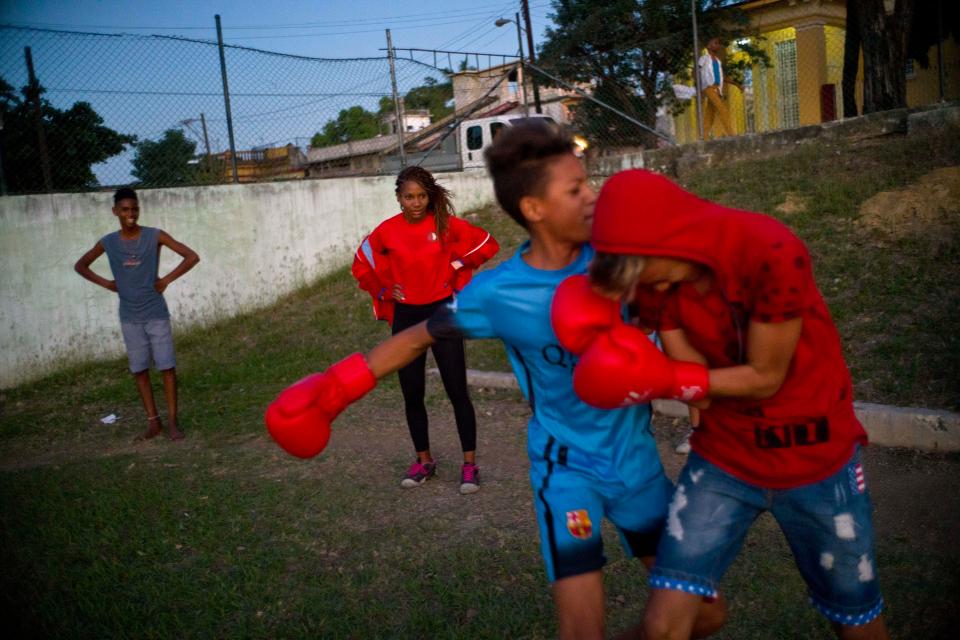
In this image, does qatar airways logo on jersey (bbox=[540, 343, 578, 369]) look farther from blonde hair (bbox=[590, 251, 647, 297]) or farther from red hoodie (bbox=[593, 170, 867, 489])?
blonde hair (bbox=[590, 251, 647, 297])

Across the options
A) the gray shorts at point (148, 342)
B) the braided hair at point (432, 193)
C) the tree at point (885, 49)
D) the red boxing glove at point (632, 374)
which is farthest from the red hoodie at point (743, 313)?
the tree at point (885, 49)

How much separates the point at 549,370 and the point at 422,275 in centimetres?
282

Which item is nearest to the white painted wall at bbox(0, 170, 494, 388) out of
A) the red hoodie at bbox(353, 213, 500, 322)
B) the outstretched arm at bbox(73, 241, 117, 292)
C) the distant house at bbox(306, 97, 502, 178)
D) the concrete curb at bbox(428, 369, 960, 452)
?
the distant house at bbox(306, 97, 502, 178)

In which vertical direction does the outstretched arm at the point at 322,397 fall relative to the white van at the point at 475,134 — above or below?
below

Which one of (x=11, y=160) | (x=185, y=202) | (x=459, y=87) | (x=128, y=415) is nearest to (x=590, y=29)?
(x=459, y=87)

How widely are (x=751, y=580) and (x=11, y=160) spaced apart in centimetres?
918

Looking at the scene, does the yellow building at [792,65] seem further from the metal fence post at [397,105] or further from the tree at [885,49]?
the metal fence post at [397,105]

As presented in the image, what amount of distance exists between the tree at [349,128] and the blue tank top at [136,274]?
5.05m

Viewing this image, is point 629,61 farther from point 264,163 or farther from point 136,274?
point 136,274

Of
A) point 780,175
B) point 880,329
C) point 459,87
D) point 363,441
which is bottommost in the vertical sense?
point 363,441

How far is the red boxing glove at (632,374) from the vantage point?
2100 millimetres

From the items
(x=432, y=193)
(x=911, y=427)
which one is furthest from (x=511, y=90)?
(x=911, y=427)

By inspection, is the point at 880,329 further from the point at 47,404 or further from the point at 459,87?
the point at 459,87

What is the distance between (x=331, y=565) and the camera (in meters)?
4.13
